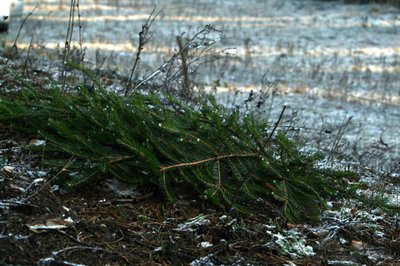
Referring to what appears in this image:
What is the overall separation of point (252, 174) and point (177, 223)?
0.61 meters

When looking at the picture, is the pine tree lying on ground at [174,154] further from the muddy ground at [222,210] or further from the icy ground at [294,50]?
the icy ground at [294,50]

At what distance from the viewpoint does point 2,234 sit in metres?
3.07

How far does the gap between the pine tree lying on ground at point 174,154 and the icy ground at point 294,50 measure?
233cm

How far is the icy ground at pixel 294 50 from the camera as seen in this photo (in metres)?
9.08

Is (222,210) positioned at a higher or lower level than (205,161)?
lower

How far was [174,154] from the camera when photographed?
3805mm

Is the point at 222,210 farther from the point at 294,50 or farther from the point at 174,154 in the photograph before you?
the point at 294,50

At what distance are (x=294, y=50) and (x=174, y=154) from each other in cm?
1110

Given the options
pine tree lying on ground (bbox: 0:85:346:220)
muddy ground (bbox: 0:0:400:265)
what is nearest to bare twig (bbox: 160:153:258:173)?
pine tree lying on ground (bbox: 0:85:346:220)

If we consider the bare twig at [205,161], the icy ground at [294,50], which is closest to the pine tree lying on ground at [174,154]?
the bare twig at [205,161]

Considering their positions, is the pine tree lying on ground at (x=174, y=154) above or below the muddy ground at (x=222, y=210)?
above

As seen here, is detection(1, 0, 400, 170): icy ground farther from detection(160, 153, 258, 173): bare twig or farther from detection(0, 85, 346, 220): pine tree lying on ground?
detection(160, 153, 258, 173): bare twig

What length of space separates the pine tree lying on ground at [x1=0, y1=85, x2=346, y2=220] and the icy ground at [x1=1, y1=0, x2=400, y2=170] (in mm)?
2329

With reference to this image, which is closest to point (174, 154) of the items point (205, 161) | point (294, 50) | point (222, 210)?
point (205, 161)
